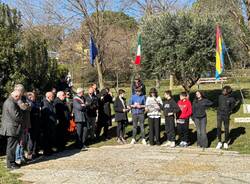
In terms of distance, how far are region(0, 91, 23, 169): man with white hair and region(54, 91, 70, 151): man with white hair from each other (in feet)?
7.25

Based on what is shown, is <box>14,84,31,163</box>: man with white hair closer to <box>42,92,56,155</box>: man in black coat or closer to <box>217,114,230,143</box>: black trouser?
<box>42,92,56,155</box>: man in black coat

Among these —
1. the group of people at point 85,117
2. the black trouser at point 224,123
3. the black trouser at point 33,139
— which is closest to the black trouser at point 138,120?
the group of people at point 85,117

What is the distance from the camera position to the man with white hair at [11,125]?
8445mm

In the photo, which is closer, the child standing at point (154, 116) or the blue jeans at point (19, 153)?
the blue jeans at point (19, 153)

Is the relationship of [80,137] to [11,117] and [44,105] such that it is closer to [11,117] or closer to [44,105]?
[44,105]

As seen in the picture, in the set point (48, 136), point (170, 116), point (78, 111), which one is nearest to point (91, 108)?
point (78, 111)

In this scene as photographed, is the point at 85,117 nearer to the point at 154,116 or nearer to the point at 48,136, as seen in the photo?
the point at 48,136

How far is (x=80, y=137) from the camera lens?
10914mm

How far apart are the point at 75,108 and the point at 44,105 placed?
1.00 meters

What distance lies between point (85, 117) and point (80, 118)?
23 centimetres

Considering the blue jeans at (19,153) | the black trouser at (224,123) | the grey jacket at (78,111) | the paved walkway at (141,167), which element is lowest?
the paved walkway at (141,167)

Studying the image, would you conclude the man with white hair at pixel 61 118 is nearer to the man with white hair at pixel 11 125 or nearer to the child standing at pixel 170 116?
the man with white hair at pixel 11 125

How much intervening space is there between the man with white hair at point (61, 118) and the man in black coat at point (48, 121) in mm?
515

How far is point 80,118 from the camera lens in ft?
35.3
